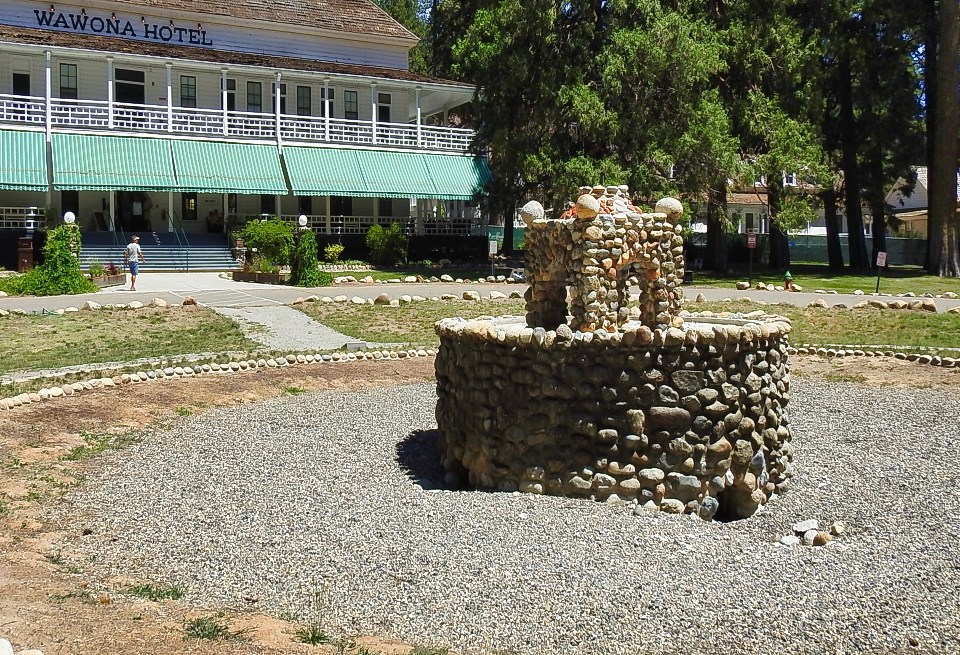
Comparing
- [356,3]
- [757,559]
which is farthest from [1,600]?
[356,3]

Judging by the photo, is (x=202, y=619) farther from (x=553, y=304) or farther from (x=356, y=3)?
(x=356, y=3)

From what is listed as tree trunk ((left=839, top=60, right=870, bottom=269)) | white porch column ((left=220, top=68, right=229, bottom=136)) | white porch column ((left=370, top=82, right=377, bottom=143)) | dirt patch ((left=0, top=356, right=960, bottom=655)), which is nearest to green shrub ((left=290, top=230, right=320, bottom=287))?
white porch column ((left=220, top=68, right=229, bottom=136))

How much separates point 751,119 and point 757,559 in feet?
105

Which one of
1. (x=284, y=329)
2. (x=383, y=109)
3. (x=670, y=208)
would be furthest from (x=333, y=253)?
(x=670, y=208)

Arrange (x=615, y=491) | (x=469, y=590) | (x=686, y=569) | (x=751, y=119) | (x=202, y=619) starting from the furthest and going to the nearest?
(x=751, y=119), (x=615, y=491), (x=686, y=569), (x=469, y=590), (x=202, y=619)

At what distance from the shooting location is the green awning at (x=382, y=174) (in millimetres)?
40812

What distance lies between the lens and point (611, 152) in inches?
1471

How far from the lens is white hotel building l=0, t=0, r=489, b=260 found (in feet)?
124

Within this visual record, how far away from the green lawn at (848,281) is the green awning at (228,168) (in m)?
17.3

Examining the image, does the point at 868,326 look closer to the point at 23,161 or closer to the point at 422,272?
the point at 422,272

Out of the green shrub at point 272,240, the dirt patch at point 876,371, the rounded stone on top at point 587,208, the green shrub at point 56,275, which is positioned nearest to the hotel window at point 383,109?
the green shrub at point 272,240

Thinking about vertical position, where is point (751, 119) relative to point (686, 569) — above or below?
above

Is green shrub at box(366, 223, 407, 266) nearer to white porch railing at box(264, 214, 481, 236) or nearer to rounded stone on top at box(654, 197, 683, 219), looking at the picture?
white porch railing at box(264, 214, 481, 236)

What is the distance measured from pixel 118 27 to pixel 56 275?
20.5 m
